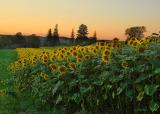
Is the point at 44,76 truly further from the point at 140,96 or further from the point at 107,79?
the point at 140,96

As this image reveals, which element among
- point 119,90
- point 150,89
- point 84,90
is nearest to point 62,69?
point 84,90

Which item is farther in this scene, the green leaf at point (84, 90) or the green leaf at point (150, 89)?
the green leaf at point (84, 90)

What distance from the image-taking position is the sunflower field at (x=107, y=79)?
793 centimetres

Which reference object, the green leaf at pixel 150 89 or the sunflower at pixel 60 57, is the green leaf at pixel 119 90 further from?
the sunflower at pixel 60 57

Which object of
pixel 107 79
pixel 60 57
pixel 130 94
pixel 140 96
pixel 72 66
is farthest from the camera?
pixel 60 57

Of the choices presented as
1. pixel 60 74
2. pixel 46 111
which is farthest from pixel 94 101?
pixel 46 111

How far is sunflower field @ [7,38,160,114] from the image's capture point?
793 centimetres

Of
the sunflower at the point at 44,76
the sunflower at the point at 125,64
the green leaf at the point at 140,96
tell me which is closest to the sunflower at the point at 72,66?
the sunflower at the point at 44,76

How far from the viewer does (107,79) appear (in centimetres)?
848

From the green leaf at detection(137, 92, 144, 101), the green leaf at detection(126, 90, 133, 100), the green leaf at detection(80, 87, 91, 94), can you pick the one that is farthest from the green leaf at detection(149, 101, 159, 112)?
the green leaf at detection(80, 87, 91, 94)

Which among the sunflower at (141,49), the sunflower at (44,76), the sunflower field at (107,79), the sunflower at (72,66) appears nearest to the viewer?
the sunflower field at (107,79)

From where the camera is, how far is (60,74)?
9.66 meters

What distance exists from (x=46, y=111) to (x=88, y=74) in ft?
5.58

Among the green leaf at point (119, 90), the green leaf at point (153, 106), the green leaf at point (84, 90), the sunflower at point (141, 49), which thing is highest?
the sunflower at point (141, 49)
